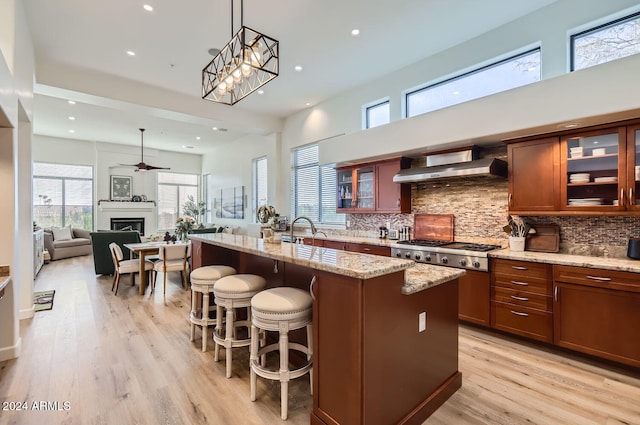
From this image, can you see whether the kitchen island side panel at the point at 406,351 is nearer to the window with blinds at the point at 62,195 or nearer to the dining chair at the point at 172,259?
the dining chair at the point at 172,259

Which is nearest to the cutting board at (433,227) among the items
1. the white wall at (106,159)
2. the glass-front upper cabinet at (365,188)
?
the glass-front upper cabinet at (365,188)

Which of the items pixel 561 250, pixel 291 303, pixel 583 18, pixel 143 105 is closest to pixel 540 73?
pixel 583 18

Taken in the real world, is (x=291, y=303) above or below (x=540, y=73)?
below

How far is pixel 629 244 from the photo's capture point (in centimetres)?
278

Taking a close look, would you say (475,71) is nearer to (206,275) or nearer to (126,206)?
(206,275)

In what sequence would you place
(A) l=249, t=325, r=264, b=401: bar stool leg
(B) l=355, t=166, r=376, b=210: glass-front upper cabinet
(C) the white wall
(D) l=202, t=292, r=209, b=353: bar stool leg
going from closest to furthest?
(A) l=249, t=325, r=264, b=401: bar stool leg, (D) l=202, t=292, r=209, b=353: bar stool leg, (B) l=355, t=166, r=376, b=210: glass-front upper cabinet, (C) the white wall

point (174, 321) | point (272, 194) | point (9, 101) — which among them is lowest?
point (174, 321)

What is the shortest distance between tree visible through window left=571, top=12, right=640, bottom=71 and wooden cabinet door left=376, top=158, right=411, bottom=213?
2.14m

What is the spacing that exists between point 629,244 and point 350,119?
3989 millimetres

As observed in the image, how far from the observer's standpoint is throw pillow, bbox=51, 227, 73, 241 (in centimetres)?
845

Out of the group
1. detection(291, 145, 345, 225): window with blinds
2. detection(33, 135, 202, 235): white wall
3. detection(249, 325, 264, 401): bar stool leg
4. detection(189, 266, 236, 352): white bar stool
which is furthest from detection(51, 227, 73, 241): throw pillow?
detection(249, 325, 264, 401): bar stool leg

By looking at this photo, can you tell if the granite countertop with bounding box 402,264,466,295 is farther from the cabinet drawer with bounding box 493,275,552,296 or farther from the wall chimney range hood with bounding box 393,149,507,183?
the wall chimney range hood with bounding box 393,149,507,183

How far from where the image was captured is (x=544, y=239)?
11.0ft

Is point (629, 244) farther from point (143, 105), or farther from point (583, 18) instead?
point (143, 105)
